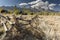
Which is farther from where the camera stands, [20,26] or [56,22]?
[56,22]

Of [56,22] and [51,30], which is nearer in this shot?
[51,30]

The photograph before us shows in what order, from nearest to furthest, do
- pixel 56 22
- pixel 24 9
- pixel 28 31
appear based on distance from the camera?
pixel 28 31 < pixel 56 22 < pixel 24 9

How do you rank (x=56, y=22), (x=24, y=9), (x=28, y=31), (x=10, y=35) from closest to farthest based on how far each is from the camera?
(x=10, y=35)
(x=28, y=31)
(x=56, y=22)
(x=24, y=9)

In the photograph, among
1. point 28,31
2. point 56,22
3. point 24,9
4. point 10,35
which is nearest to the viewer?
point 10,35

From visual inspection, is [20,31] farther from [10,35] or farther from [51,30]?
[51,30]

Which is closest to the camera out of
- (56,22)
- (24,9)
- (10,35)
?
(10,35)

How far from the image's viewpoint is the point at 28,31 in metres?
6.30

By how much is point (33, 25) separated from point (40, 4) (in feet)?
7.59

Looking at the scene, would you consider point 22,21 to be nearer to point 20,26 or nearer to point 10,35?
point 20,26

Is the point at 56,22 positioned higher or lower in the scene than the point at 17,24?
lower

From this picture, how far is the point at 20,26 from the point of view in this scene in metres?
6.22

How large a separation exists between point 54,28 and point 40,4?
238 cm

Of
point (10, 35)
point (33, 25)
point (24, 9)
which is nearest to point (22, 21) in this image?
point (33, 25)

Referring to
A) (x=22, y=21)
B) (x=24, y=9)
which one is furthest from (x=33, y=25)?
(x=24, y=9)
